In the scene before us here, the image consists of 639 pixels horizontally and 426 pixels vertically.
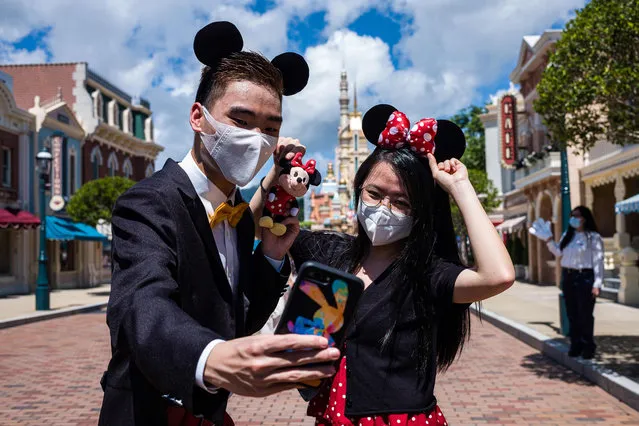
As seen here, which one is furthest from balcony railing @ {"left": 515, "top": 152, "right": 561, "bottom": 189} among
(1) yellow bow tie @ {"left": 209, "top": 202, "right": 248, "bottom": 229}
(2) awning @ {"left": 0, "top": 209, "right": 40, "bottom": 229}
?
(1) yellow bow tie @ {"left": 209, "top": 202, "right": 248, "bottom": 229}

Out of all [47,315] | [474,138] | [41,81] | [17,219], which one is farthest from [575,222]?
[474,138]

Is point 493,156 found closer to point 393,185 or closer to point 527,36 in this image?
point 527,36

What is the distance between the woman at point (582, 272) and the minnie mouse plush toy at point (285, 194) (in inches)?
294

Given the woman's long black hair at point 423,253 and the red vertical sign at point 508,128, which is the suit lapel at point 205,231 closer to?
the woman's long black hair at point 423,253

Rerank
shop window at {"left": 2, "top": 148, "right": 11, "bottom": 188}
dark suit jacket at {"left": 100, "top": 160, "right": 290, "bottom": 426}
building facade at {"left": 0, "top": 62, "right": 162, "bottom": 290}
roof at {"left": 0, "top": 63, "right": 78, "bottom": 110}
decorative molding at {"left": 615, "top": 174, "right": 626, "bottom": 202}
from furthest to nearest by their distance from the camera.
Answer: roof at {"left": 0, "top": 63, "right": 78, "bottom": 110} → building facade at {"left": 0, "top": 62, "right": 162, "bottom": 290} → shop window at {"left": 2, "top": 148, "right": 11, "bottom": 188} → decorative molding at {"left": 615, "top": 174, "right": 626, "bottom": 202} → dark suit jacket at {"left": 100, "top": 160, "right": 290, "bottom": 426}

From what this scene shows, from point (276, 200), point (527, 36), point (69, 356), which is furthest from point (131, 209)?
point (527, 36)

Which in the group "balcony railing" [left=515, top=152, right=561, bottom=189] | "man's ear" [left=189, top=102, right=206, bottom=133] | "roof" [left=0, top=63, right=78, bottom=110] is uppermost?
"roof" [left=0, top=63, right=78, bottom=110]

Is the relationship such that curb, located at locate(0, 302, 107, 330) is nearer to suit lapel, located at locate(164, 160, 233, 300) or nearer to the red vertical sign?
suit lapel, located at locate(164, 160, 233, 300)

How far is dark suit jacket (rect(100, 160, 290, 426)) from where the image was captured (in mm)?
1407

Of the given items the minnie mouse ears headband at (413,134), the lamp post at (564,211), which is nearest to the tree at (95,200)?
the lamp post at (564,211)

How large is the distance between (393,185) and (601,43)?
6.03m

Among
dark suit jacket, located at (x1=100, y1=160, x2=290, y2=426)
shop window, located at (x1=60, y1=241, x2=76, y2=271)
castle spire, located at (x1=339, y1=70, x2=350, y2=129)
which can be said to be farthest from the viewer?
castle spire, located at (x1=339, y1=70, x2=350, y2=129)

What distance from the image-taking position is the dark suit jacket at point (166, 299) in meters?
1.41

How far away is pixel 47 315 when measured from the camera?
17391 millimetres
